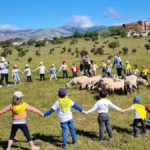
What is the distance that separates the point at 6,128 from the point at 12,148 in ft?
9.91

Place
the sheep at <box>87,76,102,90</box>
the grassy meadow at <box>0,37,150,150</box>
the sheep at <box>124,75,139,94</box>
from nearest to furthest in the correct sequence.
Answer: the grassy meadow at <box>0,37,150,150</box> < the sheep at <box>124,75,139,94</box> < the sheep at <box>87,76,102,90</box>

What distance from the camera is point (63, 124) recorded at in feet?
35.8

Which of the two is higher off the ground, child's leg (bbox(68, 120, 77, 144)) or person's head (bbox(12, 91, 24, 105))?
person's head (bbox(12, 91, 24, 105))

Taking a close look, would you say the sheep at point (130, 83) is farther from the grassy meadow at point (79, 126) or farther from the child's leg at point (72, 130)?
the child's leg at point (72, 130)

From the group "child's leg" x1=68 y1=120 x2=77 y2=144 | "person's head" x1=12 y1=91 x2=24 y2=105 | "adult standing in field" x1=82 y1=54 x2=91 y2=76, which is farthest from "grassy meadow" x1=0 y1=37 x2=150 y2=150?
"adult standing in field" x1=82 y1=54 x2=91 y2=76

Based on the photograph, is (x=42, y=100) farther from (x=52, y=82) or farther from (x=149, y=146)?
(x=149, y=146)

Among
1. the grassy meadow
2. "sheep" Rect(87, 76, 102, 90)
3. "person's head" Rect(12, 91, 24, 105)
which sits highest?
"person's head" Rect(12, 91, 24, 105)

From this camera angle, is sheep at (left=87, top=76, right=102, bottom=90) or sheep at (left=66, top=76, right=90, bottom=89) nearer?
sheep at (left=87, top=76, right=102, bottom=90)

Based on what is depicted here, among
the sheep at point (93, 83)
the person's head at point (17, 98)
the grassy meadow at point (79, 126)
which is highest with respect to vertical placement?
the person's head at point (17, 98)

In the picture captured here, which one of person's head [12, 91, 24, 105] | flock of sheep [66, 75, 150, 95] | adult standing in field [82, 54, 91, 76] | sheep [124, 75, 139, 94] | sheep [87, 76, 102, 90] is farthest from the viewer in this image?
adult standing in field [82, 54, 91, 76]

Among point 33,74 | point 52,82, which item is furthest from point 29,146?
point 33,74

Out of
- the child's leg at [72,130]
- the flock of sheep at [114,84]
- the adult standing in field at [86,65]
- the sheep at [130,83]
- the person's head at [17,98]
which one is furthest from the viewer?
the adult standing in field at [86,65]

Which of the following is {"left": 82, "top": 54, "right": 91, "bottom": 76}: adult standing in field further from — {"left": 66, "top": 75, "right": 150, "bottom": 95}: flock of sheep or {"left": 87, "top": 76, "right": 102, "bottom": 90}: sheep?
{"left": 87, "top": 76, "right": 102, "bottom": 90}: sheep

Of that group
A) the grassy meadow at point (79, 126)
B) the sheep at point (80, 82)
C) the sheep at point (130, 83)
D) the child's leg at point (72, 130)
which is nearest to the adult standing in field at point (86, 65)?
the sheep at point (80, 82)
